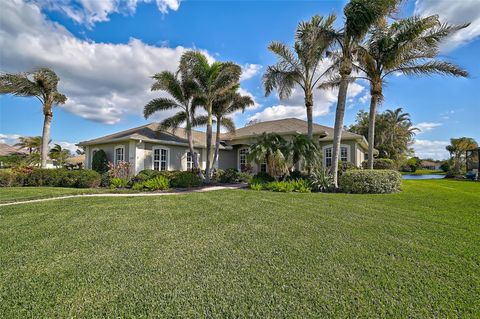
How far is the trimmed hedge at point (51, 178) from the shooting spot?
14.2 meters

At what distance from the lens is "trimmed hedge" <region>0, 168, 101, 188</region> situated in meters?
14.2

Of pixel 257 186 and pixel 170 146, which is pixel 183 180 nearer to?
pixel 257 186

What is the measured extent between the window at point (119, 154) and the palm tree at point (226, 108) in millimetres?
6422

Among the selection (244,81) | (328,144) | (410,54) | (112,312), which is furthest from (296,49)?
(112,312)

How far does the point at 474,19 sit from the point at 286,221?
14135 mm

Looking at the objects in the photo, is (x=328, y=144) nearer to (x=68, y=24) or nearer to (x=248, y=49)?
(x=248, y=49)

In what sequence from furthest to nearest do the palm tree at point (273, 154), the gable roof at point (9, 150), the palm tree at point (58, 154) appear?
1. the palm tree at point (58, 154)
2. the gable roof at point (9, 150)
3. the palm tree at point (273, 154)

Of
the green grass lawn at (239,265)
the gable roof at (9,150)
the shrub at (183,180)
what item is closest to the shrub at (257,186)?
the shrub at (183,180)

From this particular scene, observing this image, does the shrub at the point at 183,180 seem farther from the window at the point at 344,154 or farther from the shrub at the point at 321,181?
the window at the point at 344,154

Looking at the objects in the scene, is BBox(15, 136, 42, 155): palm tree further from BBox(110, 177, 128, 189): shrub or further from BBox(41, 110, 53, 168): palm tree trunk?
BBox(110, 177, 128, 189): shrub

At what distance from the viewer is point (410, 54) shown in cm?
1296

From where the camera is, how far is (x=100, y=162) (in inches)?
716

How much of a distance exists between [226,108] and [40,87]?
14.1 meters

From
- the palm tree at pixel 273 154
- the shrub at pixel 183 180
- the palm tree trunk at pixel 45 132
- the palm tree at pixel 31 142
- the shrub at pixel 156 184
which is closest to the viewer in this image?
the palm tree at pixel 273 154
